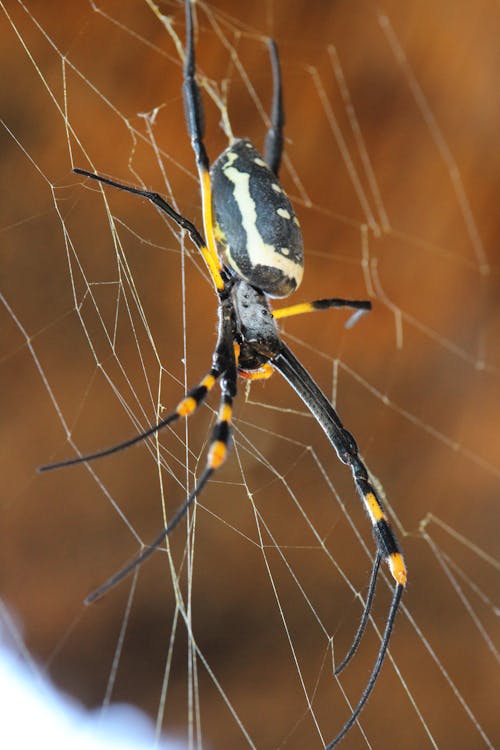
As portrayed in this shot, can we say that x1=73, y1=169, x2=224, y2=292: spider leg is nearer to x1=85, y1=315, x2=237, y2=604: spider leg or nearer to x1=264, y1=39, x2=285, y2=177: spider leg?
x1=85, y1=315, x2=237, y2=604: spider leg

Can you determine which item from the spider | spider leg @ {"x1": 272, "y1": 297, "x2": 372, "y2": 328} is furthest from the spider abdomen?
spider leg @ {"x1": 272, "y1": 297, "x2": 372, "y2": 328}

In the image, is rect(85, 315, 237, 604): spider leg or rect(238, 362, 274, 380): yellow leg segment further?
rect(238, 362, 274, 380): yellow leg segment

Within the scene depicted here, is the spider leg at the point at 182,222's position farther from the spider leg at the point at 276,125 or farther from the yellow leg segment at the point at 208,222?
the spider leg at the point at 276,125

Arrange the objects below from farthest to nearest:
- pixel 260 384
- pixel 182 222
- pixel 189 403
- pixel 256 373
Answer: pixel 260 384
pixel 256 373
pixel 182 222
pixel 189 403

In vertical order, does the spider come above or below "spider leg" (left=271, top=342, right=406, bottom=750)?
above

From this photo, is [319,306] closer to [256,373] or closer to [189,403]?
[256,373]

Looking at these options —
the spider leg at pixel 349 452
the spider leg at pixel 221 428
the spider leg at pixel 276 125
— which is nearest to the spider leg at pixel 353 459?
the spider leg at pixel 349 452

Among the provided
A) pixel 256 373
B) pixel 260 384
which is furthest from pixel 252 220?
pixel 260 384
